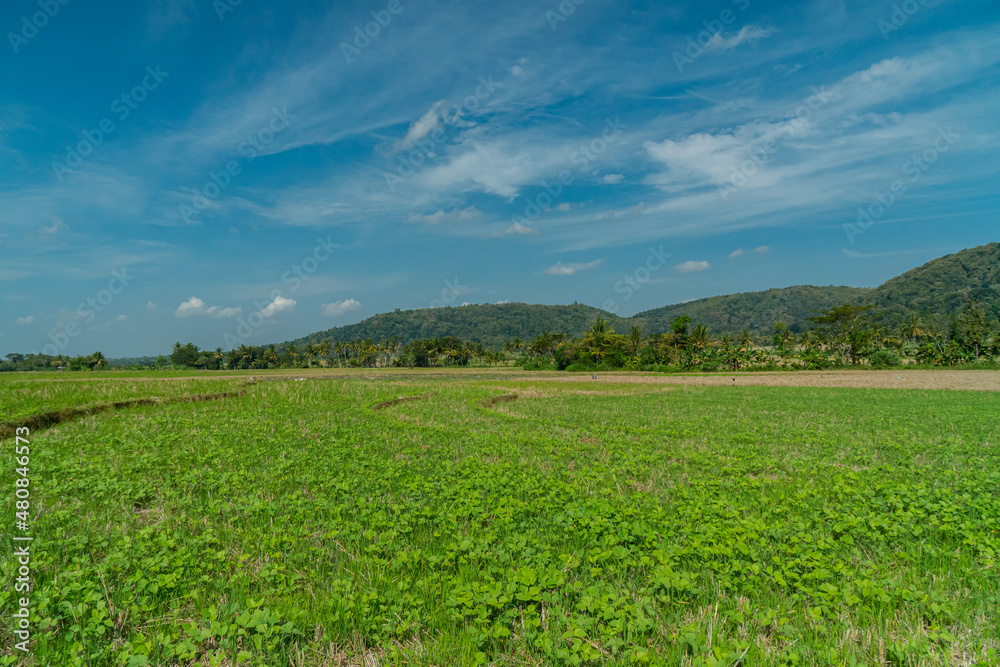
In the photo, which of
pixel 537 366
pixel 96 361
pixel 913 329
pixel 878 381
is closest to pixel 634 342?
pixel 537 366

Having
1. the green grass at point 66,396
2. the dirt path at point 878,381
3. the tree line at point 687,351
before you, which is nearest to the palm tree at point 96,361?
the tree line at point 687,351

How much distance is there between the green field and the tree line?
7442 centimetres

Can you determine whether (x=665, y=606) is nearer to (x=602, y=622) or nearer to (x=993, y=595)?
(x=602, y=622)

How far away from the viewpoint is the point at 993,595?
169 inches

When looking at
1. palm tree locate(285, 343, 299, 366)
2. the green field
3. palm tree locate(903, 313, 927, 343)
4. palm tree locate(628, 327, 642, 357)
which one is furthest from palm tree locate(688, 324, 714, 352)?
palm tree locate(285, 343, 299, 366)

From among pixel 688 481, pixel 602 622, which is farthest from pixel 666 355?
A: pixel 602 622

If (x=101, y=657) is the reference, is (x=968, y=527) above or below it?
below

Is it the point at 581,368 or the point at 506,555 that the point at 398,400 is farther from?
the point at 581,368

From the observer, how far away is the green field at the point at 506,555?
12.1 feet

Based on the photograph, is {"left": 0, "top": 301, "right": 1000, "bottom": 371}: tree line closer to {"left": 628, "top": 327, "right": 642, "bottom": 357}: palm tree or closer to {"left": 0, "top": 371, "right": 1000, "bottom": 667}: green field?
{"left": 628, "top": 327, "right": 642, "bottom": 357}: palm tree

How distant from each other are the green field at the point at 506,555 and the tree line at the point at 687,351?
244ft

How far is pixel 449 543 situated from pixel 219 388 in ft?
89.8

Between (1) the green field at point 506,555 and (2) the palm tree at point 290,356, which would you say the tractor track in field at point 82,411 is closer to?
(1) the green field at point 506,555

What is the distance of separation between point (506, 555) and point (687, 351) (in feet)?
274
